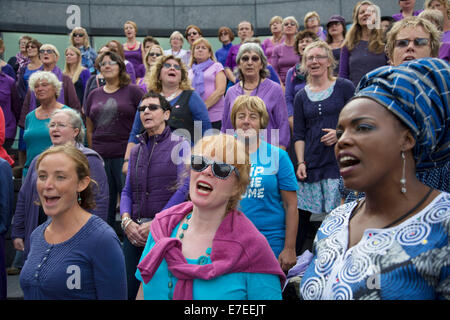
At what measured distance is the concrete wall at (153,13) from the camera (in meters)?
13.1

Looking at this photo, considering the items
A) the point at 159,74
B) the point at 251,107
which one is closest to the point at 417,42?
the point at 251,107

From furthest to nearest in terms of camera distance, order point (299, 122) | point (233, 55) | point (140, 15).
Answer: point (140, 15)
point (233, 55)
point (299, 122)

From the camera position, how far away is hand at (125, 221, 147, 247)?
397cm

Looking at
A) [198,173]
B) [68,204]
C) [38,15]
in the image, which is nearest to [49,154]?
[68,204]

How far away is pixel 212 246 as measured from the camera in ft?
8.01

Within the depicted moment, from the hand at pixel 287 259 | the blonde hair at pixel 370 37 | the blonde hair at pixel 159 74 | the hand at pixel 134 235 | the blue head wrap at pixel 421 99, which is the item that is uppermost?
the blonde hair at pixel 370 37

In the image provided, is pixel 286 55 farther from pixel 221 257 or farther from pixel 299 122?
pixel 221 257

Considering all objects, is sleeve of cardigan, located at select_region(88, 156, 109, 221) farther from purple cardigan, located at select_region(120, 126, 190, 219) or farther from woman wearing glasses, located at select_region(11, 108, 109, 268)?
purple cardigan, located at select_region(120, 126, 190, 219)

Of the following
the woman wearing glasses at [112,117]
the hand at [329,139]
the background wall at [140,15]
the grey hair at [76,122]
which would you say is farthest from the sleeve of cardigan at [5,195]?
the background wall at [140,15]

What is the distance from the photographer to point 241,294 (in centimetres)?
237

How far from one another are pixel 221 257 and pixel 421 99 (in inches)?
46.1

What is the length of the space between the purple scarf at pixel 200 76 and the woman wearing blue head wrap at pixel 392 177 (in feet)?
16.8

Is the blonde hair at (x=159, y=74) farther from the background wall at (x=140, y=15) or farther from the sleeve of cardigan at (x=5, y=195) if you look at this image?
the background wall at (x=140, y=15)

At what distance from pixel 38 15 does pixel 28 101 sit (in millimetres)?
7701
